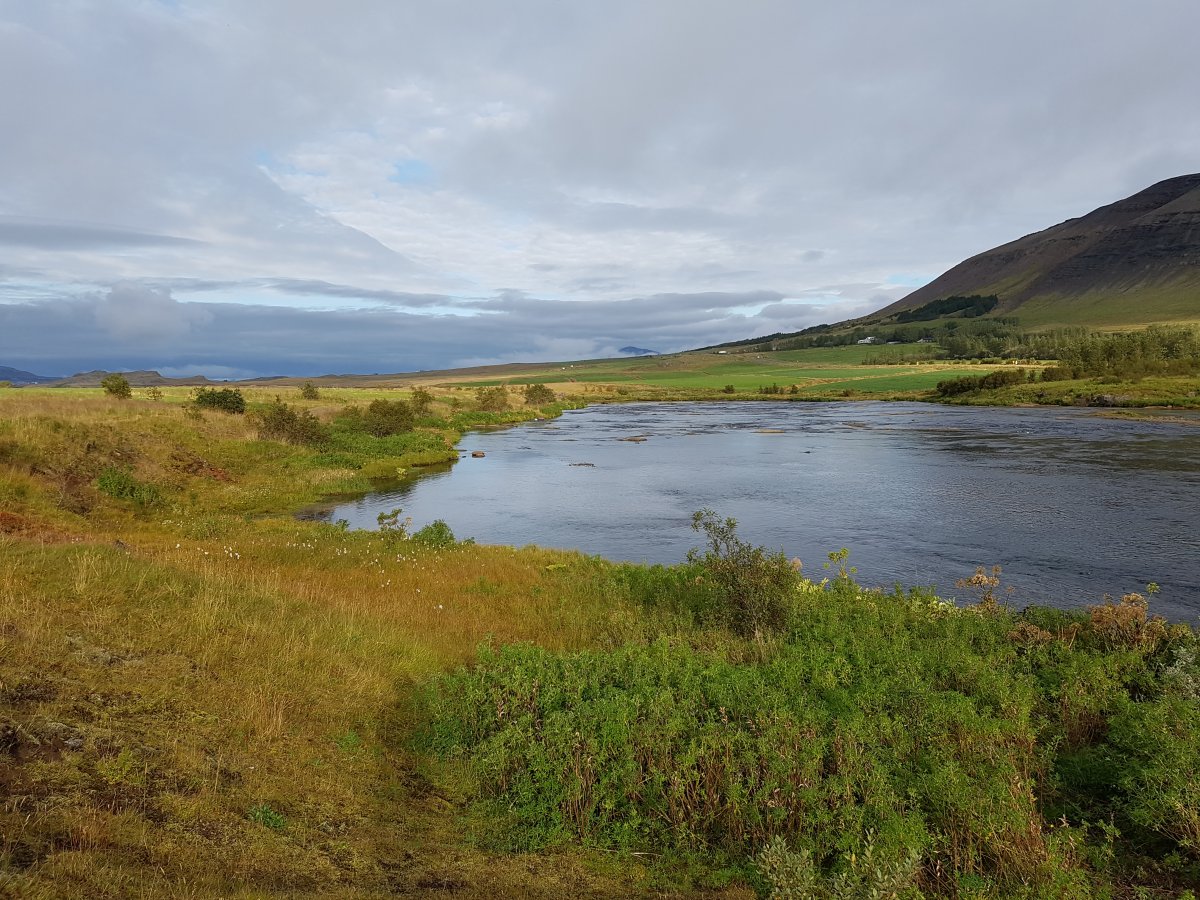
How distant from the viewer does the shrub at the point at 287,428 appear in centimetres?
4141

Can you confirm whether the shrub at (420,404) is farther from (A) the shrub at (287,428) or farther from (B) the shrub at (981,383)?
(B) the shrub at (981,383)

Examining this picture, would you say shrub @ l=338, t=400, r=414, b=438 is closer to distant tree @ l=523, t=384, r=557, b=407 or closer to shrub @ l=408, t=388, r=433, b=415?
shrub @ l=408, t=388, r=433, b=415

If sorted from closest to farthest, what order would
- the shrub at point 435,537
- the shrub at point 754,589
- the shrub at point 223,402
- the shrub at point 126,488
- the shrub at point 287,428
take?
the shrub at point 754,589, the shrub at point 435,537, the shrub at point 126,488, the shrub at point 287,428, the shrub at point 223,402

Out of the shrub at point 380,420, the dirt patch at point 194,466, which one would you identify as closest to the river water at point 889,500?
the shrub at point 380,420

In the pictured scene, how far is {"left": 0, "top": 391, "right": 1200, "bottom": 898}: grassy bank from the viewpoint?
5.32 metres

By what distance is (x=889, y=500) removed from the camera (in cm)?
3067

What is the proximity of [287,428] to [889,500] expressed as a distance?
35.0 meters

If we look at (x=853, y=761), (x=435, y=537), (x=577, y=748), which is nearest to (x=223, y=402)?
(x=435, y=537)

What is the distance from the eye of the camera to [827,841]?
5.93 m

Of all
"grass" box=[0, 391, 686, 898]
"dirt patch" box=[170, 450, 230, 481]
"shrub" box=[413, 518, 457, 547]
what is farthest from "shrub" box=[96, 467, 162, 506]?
"shrub" box=[413, 518, 457, 547]

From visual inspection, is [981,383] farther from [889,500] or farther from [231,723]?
[231,723]

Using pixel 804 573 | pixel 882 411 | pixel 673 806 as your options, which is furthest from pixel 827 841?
pixel 882 411

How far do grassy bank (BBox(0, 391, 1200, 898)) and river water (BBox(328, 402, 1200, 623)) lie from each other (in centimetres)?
869

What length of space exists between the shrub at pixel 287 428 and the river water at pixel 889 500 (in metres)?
9.67
